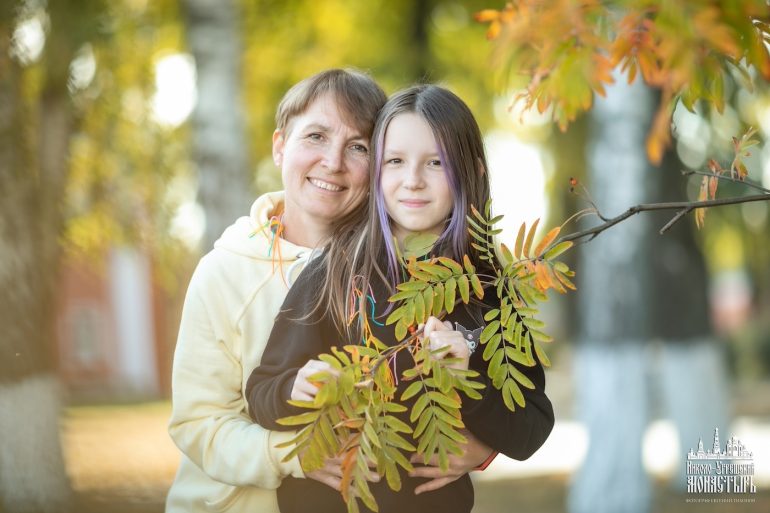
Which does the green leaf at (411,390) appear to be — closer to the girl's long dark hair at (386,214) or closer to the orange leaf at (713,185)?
the girl's long dark hair at (386,214)

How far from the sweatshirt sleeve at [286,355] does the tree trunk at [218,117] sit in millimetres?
3893

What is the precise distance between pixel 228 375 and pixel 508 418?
32.6 inches

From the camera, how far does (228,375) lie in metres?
2.68

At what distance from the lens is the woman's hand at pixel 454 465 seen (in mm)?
2492

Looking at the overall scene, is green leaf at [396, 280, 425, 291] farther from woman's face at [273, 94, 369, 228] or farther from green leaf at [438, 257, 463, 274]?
woman's face at [273, 94, 369, 228]

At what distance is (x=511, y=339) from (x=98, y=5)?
6273 millimetres

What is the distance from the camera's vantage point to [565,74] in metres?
2.53

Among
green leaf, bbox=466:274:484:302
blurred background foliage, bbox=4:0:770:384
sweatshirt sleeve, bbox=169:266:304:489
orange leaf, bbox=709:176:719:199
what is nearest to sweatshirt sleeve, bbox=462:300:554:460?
green leaf, bbox=466:274:484:302

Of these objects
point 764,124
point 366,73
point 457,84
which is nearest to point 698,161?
point 764,124

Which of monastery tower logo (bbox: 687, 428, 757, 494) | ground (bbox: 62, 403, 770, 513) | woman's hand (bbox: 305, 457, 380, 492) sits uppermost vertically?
woman's hand (bbox: 305, 457, 380, 492)

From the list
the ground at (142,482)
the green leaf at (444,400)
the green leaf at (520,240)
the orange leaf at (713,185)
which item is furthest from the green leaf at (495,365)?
the ground at (142,482)

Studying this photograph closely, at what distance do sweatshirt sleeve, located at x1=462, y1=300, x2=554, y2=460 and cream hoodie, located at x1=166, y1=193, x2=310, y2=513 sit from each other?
1.72 ft

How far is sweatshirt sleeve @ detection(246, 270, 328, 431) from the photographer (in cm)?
244

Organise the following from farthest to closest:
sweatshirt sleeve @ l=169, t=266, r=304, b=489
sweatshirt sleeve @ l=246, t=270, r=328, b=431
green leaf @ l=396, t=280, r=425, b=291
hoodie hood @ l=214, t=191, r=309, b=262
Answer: hoodie hood @ l=214, t=191, r=309, b=262
sweatshirt sleeve @ l=169, t=266, r=304, b=489
sweatshirt sleeve @ l=246, t=270, r=328, b=431
green leaf @ l=396, t=280, r=425, b=291
